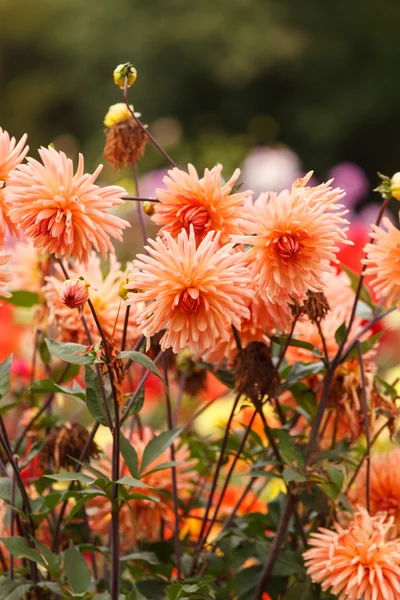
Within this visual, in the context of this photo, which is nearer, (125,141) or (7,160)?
(7,160)

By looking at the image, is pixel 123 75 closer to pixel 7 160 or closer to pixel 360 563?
pixel 7 160

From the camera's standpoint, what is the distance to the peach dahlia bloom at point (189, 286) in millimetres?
443

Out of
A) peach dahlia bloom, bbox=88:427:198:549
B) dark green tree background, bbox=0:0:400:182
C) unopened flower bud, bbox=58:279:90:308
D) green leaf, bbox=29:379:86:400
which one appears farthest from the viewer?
dark green tree background, bbox=0:0:400:182

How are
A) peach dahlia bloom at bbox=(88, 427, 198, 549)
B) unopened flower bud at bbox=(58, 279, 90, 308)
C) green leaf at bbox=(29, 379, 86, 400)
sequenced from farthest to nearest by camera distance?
1. peach dahlia bloom at bbox=(88, 427, 198, 549)
2. green leaf at bbox=(29, 379, 86, 400)
3. unopened flower bud at bbox=(58, 279, 90, 308)

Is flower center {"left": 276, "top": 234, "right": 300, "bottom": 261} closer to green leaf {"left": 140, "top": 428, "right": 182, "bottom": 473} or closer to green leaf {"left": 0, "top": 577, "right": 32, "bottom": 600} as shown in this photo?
green leaf {"left": 140, "top": 428, "right": 182, "bottom": 473}

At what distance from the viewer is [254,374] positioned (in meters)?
0.55

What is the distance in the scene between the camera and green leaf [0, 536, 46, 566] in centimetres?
50

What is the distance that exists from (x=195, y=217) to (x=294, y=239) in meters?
0.06

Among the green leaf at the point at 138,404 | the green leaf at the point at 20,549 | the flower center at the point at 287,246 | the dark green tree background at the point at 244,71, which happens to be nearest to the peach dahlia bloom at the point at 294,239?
the flower center at the point at 287,246

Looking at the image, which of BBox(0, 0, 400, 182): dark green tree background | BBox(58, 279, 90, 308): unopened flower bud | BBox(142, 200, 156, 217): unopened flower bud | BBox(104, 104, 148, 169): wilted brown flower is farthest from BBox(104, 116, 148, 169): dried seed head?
BBox(0, 0, 400, 182): dark green tree background

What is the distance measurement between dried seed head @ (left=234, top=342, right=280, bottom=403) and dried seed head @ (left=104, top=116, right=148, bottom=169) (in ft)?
0.54

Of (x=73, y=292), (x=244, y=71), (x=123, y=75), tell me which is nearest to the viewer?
(x=73, y=292)

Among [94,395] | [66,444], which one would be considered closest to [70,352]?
[94,395]

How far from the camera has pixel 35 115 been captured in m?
7.27
